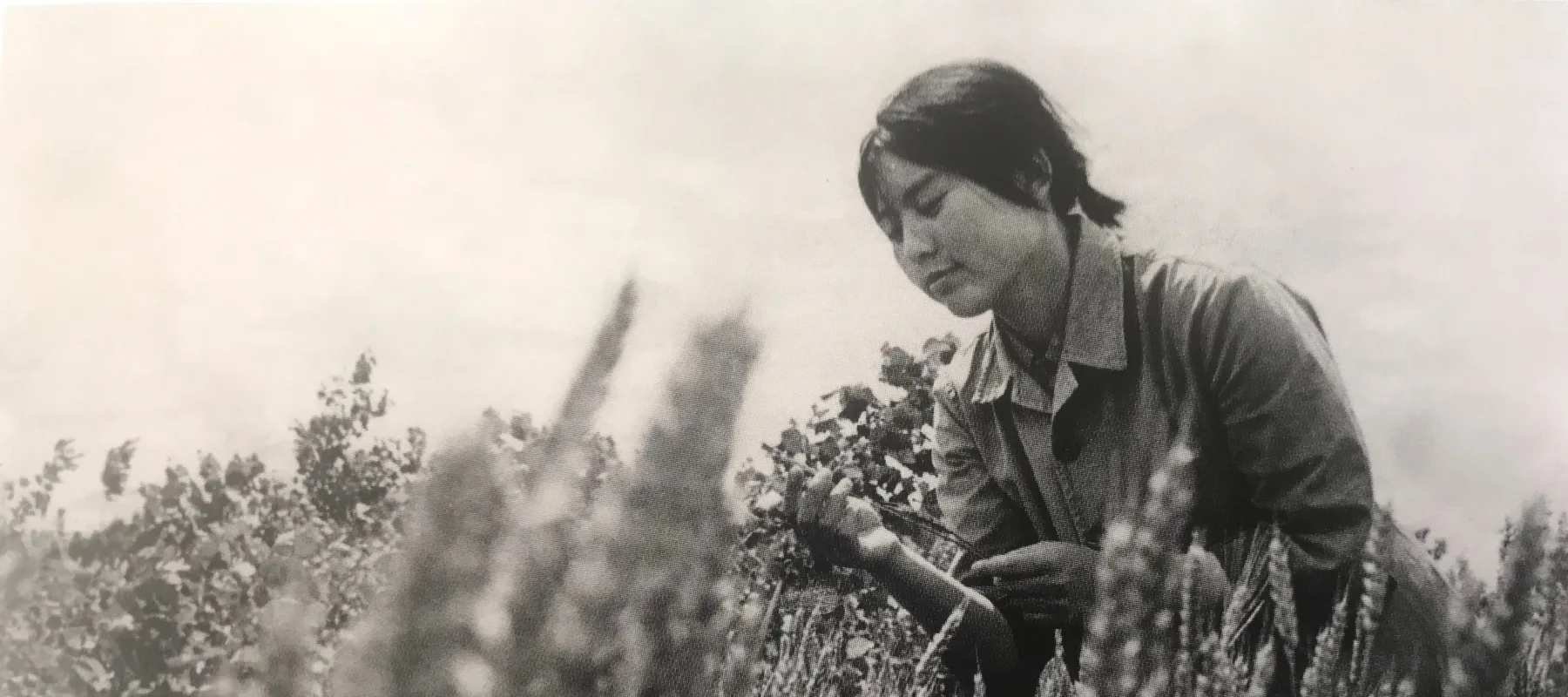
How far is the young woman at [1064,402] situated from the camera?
6.75 feet

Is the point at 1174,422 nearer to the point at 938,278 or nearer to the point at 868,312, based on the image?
the point at 938,278

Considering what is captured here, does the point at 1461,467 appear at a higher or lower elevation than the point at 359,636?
higher

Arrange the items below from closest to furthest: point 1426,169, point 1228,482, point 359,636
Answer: point 359,636
point 1228,482
point 1426,169

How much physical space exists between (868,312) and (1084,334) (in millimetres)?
450

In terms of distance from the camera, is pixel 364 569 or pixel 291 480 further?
pixel 291 480

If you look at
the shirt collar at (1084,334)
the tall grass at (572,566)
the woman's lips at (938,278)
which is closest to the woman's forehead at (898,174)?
the woman's lips at (938,278)

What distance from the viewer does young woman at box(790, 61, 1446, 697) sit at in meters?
2.06

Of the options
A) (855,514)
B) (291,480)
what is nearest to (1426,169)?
(855,514)

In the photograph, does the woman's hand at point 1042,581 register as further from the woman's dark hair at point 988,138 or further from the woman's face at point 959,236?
the woman's dark hair at point 988,138

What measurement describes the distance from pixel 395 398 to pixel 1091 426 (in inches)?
58.1

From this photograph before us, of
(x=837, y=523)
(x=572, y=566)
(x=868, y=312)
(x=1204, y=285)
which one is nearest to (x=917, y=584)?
(x=837, y=523)

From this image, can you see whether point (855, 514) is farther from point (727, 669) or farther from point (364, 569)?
point (364, 569)

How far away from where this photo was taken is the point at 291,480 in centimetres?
225

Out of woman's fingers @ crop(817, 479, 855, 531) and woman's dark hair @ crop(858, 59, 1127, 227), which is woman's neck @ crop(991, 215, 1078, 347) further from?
woman's fingers @ crop(817, 479, 855, 531)
